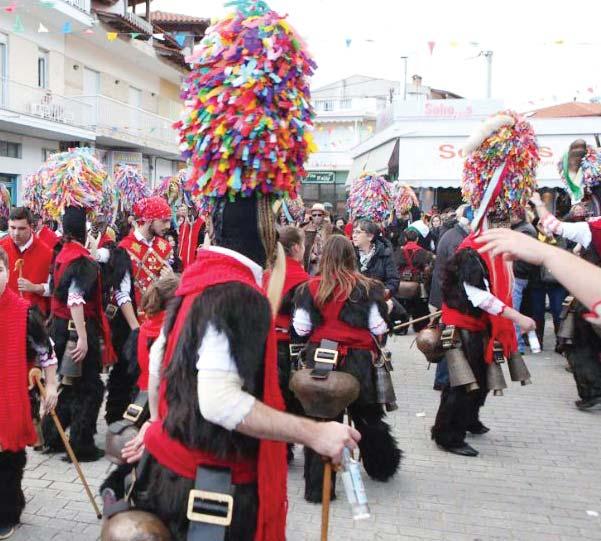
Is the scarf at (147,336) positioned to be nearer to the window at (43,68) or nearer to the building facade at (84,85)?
the building facade at (84,85)

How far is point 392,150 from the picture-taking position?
17406 millimetres

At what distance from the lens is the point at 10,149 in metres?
18.2

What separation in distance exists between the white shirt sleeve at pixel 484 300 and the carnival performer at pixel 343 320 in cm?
79

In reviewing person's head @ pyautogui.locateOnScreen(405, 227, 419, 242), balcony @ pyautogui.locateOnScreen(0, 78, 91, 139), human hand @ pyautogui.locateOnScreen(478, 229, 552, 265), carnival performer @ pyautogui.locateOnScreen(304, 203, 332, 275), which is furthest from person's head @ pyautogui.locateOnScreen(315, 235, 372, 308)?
balcony @ pyautogui.locateOnScreen(0, 78, 91, 139)

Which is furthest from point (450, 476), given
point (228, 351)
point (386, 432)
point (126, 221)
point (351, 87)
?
point (351, 87)

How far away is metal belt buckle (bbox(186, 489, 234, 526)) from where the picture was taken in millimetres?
2043

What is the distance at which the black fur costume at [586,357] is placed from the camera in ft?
20.7

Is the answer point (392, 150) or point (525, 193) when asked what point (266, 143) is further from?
point (392, 150)

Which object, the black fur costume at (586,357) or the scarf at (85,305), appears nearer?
the scarf at (85,305)

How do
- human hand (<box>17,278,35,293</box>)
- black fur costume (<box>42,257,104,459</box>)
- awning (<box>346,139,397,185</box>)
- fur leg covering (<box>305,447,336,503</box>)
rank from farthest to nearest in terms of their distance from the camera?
1. awning (<box>346,139,397,185</box>)
2. human hand (<box>17,278,35,293</box>)
3. black fur costume (<box>42,257,104,459</box>)
4. fur leg covering (<box>305,447,336,503</box>)

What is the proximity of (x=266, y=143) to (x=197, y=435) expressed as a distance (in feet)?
3.36

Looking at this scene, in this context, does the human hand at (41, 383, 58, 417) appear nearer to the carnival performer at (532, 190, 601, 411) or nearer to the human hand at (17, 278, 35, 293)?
the human hand at (17, 278, 35, 293)

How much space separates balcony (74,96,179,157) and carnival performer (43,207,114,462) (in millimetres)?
15217

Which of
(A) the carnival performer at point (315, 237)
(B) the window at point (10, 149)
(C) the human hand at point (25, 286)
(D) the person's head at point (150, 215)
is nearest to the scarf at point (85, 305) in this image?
(C) the human hand at point (25, 286)
